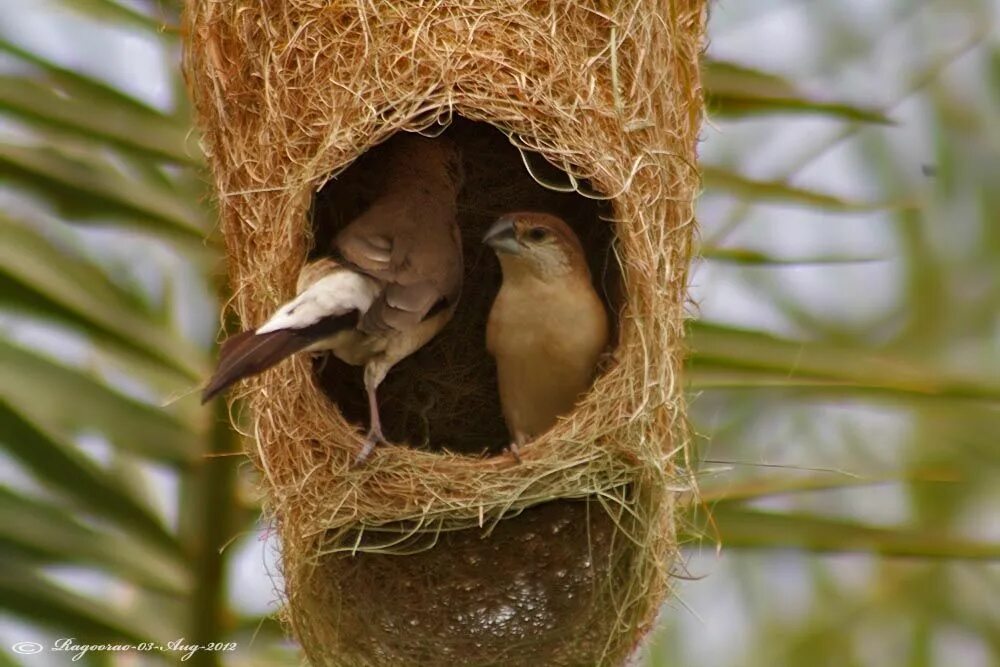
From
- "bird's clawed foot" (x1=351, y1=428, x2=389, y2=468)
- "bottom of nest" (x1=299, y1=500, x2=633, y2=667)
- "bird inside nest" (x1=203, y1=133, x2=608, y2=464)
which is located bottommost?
"bottom of nest" (x1=299, y1=500, x2=633, y2=667)

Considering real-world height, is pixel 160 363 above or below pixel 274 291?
below

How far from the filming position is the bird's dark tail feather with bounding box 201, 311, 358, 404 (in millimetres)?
2609

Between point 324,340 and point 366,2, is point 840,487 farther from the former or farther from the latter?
point 366,2

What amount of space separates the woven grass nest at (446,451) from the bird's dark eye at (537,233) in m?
0.38

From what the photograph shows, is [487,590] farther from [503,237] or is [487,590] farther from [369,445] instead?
[503,237]

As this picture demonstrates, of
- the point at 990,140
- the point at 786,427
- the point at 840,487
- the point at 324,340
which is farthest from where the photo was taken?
the point at 990,140

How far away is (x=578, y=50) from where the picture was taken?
125 inches

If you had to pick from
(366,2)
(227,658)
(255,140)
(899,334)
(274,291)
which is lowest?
(227,658)

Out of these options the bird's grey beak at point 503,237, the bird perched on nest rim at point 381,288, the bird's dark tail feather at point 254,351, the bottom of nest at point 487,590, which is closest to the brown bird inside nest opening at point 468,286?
the bird perched on nest rim at point 381,288

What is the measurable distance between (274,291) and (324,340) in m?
0.20

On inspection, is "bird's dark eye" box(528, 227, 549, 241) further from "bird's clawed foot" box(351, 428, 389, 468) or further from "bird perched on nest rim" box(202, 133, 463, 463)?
"bird's clawed foot" box(351, 428, 389, 468)

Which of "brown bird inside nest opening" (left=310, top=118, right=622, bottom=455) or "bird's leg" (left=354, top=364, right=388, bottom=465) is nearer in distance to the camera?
"bird's leg" (left=354, top=364, right=388, bottom=465)

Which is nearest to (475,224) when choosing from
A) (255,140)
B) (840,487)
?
(255,140)

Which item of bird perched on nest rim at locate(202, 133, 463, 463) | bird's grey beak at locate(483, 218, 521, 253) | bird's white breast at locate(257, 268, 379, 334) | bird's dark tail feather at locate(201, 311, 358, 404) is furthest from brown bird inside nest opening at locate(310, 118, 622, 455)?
bird's dark tail feather at locate(201, 311, 358, 404)
